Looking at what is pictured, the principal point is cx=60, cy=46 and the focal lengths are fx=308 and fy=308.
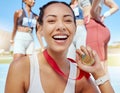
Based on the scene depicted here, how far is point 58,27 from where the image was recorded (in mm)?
1146

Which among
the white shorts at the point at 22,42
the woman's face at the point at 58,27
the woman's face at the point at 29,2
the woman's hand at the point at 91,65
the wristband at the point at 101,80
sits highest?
the woman's face at the point at 29,2

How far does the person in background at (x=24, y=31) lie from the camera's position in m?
3.24

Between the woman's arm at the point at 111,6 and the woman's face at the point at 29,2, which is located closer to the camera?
the woman's arm at the point at 111,6

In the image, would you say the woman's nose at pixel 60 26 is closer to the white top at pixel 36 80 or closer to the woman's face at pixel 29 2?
the white top at pixel 36 80

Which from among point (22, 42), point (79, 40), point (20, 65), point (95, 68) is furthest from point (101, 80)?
point (22, 42)

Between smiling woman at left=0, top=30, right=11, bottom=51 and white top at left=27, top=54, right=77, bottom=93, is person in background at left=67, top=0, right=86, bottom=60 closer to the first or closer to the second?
white top at left=27, top=54, right=77, bottom=93

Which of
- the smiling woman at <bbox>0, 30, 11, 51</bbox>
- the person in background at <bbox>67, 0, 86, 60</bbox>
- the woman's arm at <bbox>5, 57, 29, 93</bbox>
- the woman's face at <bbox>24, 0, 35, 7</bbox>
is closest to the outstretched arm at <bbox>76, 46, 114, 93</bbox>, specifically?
the woman's arm at <bbox>5, 57, 29, 93</bbox>

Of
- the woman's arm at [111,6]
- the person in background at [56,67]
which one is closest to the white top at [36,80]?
the person in background at [56,67]

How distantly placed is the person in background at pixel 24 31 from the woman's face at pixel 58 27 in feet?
6.58

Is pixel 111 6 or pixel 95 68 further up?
pixel 111 6

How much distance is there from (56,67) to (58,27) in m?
0.18

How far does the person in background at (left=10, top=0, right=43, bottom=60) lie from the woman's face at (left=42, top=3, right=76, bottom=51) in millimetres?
2007

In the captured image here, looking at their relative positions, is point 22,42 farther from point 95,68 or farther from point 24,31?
point 95,68

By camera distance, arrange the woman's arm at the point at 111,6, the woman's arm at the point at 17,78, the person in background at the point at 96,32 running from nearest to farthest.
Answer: the woman's arm at the point at 17,78 → the person in background at the point at 96,32 → the woman's arm at the point at 111,6
